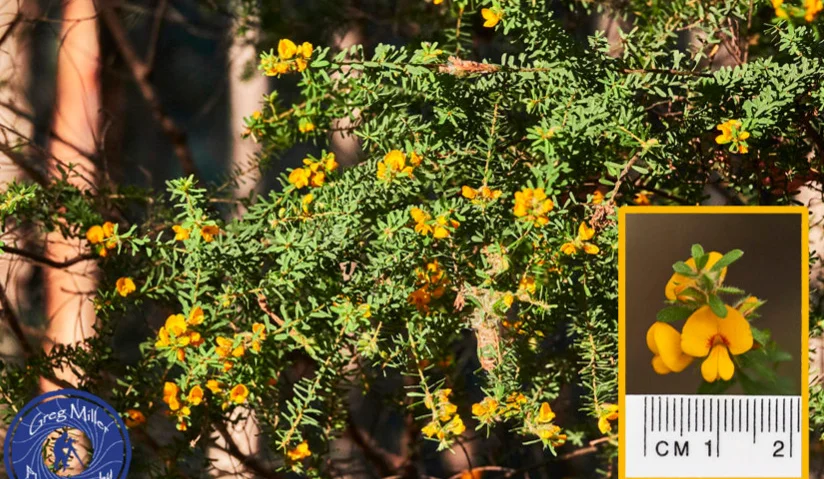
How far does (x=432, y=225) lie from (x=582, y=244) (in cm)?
17

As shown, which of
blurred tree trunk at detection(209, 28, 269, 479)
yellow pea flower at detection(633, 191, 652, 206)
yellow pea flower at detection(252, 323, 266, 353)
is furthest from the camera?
blurred tree trunk at detection(209, 28, 269, 479)

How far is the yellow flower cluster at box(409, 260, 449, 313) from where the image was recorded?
0.97 m

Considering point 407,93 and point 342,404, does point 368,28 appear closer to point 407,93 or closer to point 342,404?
point 407,93

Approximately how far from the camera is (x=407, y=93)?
3.36 feet

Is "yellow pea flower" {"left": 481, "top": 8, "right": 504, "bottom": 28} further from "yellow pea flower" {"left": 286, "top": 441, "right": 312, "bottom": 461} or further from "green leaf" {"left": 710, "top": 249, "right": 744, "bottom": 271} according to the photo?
"yellow pea flower" {"left": 286, "top": 441, "right": 312, "bottom": 461}

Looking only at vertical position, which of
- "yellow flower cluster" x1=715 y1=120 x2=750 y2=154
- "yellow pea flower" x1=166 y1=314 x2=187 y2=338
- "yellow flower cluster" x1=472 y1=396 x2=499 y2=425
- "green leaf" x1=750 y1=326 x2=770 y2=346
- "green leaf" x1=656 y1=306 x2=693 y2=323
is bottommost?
"yellow flower cluster" x1=472 y1=396 x2=499 y2=425

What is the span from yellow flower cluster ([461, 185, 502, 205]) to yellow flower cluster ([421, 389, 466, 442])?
0.24m

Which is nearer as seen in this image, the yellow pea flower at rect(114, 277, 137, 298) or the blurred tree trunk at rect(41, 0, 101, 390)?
the yellow pea flower at rect(114, 277, 137, 298)

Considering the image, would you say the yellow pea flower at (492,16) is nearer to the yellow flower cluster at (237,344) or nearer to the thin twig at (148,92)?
the yellow flower cluster at (237,344)

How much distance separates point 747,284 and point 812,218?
0.38 m

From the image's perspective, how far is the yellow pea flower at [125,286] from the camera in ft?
3.35

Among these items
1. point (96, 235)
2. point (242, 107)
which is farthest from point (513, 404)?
point (242, 107)

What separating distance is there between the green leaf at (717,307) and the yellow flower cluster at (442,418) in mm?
A: 327

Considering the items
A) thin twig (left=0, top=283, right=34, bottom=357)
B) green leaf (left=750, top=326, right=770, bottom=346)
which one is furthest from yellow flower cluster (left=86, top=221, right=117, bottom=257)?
green leaf (left=750, top=326, right=770, bottom=346)
